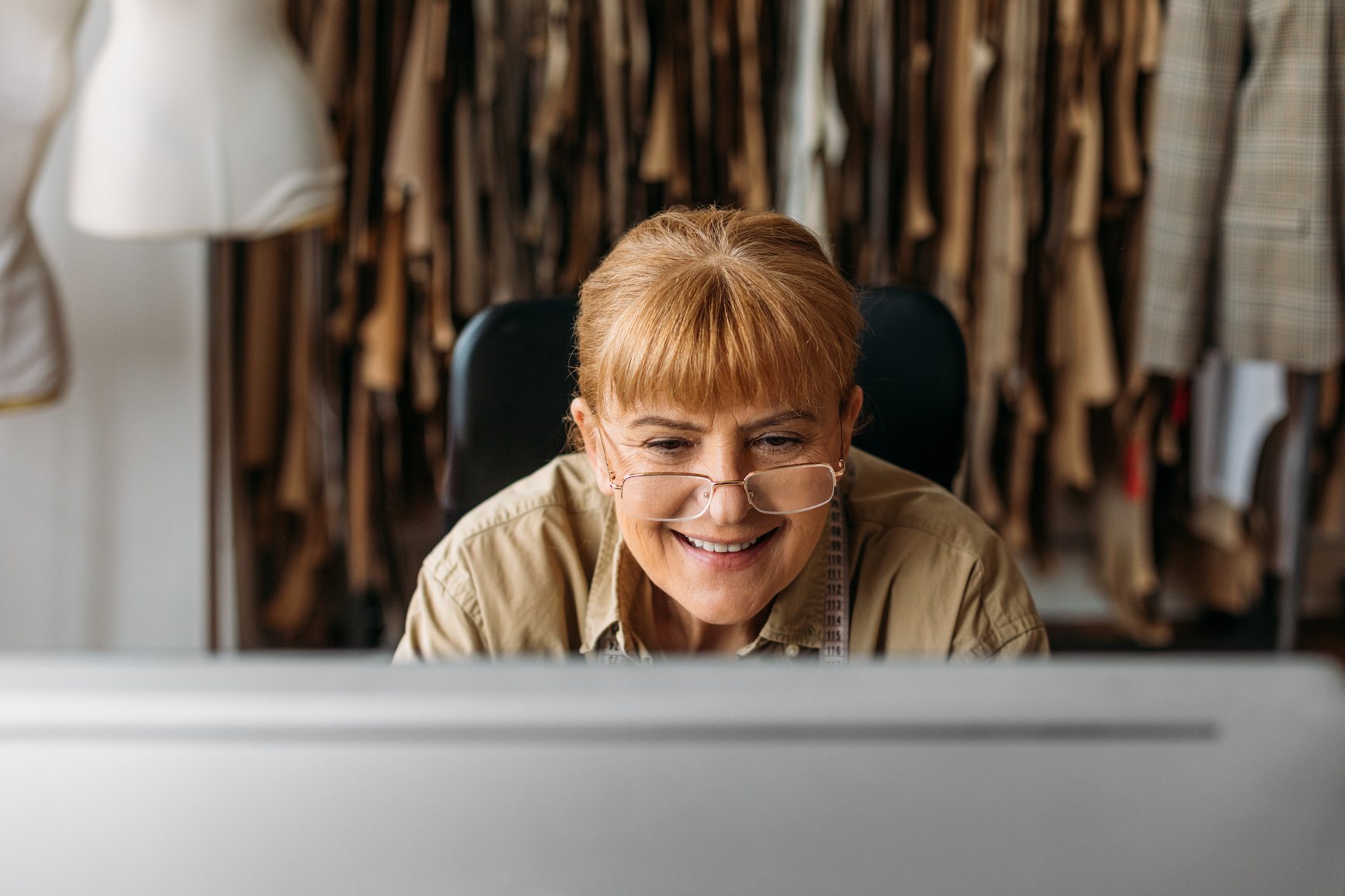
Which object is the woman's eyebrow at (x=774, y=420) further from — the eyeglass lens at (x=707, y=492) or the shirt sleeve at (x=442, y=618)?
the shirt sleeve at (x=442, y=618)

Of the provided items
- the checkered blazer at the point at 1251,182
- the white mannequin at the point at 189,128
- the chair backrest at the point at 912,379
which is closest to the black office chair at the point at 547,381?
the chair backrest at the point at 912,379

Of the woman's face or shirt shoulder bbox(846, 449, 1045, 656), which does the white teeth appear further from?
shirt shoulder bbox(846, 449, 1045, 656)

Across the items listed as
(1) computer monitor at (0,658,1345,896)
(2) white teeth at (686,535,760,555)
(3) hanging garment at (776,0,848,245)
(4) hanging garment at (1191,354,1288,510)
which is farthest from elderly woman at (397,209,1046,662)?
(4) hanging garment at (1191,354,1288,510)

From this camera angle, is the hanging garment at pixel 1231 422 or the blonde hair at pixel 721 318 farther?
the hanging garment at pixel 1231 422

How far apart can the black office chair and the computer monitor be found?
0.91 meters

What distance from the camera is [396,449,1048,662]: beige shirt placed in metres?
1.15

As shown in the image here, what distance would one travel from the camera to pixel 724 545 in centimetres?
106

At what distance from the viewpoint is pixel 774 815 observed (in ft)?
1.29

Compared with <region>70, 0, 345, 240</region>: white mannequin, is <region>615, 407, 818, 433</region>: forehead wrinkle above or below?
below

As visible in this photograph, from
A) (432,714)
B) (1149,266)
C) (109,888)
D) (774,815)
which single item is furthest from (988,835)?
(1149,266)

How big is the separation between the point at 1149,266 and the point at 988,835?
2.14m

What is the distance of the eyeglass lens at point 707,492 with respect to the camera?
1.02m

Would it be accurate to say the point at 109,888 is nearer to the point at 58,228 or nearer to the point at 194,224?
the point at 194,224

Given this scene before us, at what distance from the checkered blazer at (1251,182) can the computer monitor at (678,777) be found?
2009mm
